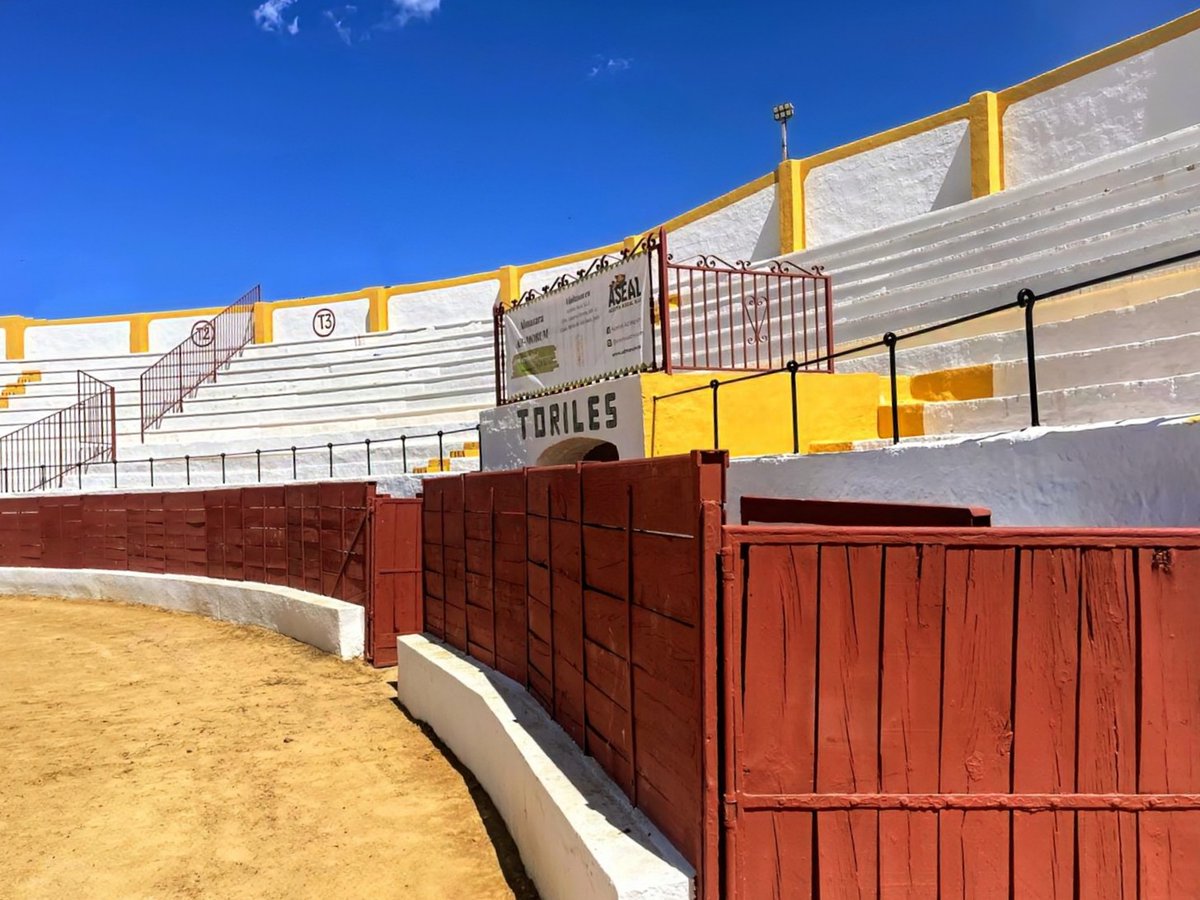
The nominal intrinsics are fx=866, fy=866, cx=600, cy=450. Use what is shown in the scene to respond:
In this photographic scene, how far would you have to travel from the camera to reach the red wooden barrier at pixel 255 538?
348 inches

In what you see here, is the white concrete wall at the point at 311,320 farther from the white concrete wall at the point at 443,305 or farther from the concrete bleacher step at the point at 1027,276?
the concrete bleacher step at the point at 1027,276

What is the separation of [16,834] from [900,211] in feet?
50.4

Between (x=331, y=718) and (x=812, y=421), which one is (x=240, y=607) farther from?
(x=812, y=421)

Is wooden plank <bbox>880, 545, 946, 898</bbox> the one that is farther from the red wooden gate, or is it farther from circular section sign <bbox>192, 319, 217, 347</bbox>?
circular section sign <bbox>192, 319, 217, 347</bbox>

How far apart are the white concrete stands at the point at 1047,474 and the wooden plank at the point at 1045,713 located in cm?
158

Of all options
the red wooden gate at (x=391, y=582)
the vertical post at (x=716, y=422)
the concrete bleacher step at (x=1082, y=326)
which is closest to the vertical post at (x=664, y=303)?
the vertical post at (x=716, y=422)

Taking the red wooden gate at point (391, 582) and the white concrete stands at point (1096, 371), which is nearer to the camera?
the white concrete stands at point (1096, 371)

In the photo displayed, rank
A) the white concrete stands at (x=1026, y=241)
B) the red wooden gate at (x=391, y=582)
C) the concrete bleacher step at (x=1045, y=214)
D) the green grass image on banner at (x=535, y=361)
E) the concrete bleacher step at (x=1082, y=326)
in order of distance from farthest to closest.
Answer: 1. the concrete bleacher step at (x=1045, y=214)
2. the green grass image on banner at (x=535, y=361)
3. the white concrete stands at (x=1026, y=241)
4. the red wooden gate at (x=391, y=582)
5. the concrete bleacher step at (x=1082, y=326)

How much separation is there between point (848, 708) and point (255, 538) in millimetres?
10776

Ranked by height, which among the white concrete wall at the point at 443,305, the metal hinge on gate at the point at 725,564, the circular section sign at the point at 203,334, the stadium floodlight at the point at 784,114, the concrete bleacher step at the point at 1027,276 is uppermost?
the stadium floodlight at the point at 784,114

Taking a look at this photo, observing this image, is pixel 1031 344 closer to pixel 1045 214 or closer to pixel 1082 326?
pixel 1082 326

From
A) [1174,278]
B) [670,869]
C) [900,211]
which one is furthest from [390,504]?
[900,211]

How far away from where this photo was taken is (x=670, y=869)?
272 centimetres

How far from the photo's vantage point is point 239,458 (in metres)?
17.8
